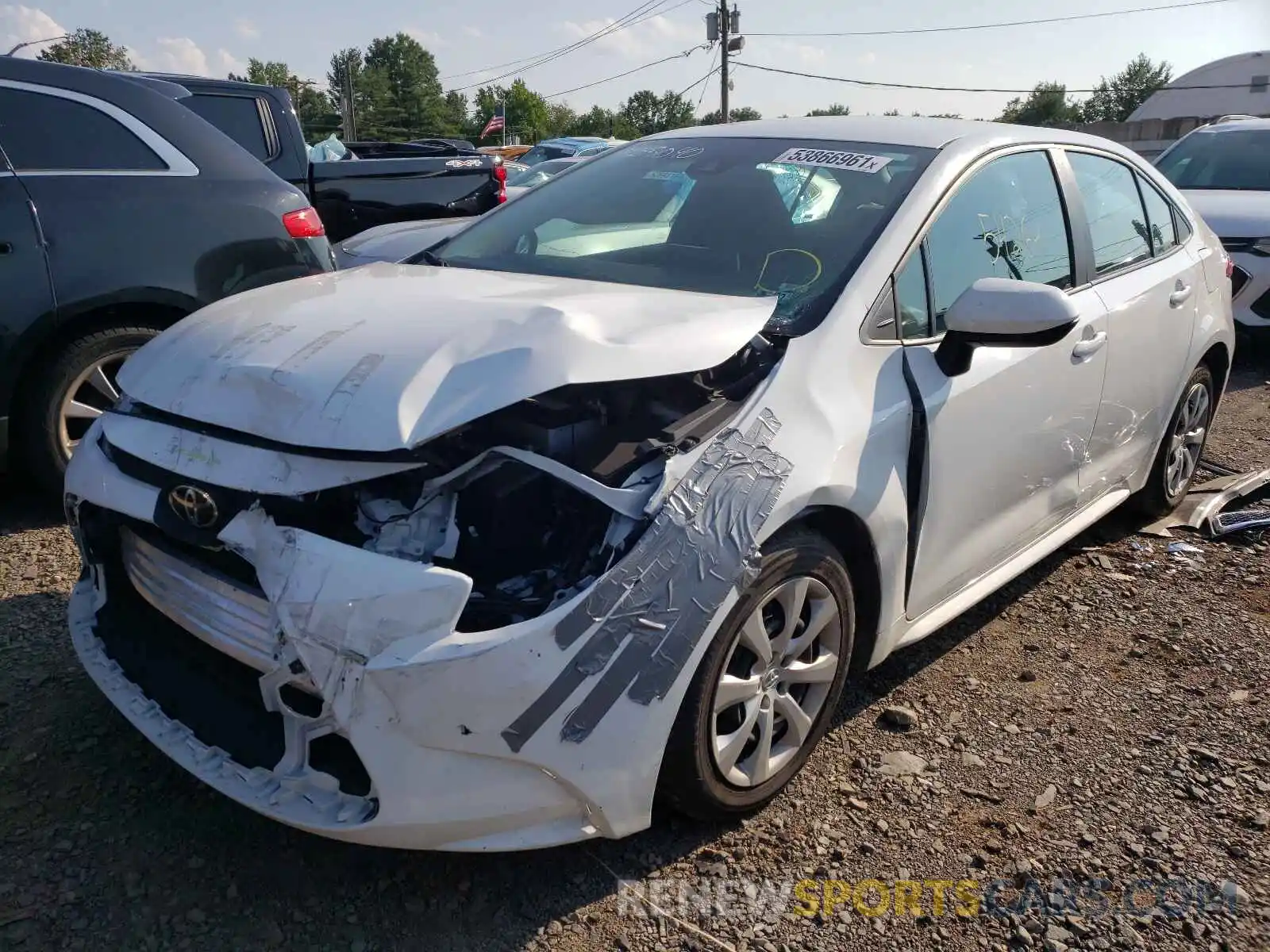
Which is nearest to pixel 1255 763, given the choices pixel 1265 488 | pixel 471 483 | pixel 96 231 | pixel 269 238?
pixel 471 483

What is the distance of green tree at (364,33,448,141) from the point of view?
8269 cm

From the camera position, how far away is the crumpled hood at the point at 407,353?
1.99 m

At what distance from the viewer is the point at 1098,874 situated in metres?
2.30

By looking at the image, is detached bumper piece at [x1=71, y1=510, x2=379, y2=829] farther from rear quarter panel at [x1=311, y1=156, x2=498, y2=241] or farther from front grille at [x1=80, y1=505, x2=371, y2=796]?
rear quarter panel at [x1=311, y1=156, x2=498, y2=241]

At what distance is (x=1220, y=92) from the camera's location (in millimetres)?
50406

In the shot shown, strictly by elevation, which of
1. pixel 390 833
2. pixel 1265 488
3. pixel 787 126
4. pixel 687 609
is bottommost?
pixel 1265 488

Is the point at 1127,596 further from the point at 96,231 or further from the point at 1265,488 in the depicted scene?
the point at 96,231

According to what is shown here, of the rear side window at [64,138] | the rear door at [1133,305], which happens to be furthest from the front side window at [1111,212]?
the rear side window at [64,138]

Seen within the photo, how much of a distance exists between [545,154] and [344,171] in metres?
12.8

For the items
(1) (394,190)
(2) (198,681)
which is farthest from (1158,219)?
(1) (394,190)

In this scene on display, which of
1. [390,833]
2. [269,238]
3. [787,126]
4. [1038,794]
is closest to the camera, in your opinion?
[390,833]

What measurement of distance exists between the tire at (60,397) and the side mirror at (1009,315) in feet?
9.66

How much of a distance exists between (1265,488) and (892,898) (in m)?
3.72

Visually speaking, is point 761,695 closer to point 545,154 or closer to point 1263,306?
point 1263,306
